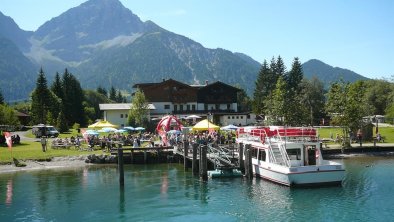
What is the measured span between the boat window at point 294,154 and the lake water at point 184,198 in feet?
8.78

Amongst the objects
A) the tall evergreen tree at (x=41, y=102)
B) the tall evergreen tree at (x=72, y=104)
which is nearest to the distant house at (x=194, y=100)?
the tall evergreen tree at (x=72, y=104)

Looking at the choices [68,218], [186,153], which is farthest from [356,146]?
[68,218]

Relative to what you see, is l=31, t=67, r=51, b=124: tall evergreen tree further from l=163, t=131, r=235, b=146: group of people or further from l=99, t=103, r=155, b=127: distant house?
l=163, t=131, r=235, b=146: group of people

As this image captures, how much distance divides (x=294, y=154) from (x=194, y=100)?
231 feet

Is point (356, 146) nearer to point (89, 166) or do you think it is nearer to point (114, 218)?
point (89, 166)

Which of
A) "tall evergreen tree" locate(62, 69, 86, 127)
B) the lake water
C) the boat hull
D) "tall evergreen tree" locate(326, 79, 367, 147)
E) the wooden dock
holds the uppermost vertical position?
"tall evergreen tree" locate(62, 69, 86, 127)

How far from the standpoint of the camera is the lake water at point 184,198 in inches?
1128

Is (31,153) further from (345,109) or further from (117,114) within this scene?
(117,114)

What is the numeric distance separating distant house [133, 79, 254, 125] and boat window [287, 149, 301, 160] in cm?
6484

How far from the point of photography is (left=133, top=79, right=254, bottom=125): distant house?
104 m

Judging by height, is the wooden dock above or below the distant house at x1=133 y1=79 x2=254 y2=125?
below

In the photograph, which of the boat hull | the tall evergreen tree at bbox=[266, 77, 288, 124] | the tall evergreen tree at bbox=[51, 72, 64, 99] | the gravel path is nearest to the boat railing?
the boat hull

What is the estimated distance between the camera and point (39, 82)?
325 feet

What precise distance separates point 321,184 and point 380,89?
9469 centimetres
